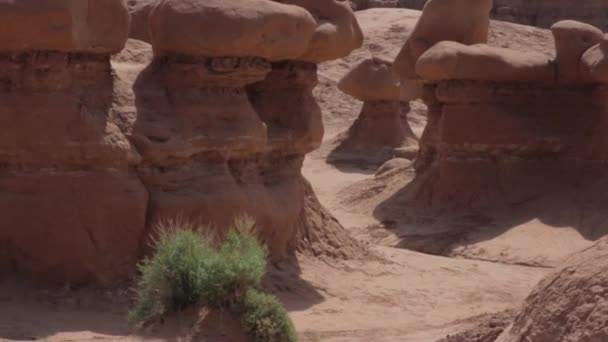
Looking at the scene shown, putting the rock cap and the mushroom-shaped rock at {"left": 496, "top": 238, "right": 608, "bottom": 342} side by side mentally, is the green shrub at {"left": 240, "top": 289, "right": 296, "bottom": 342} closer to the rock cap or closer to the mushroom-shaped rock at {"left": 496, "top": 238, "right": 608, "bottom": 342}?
the mushroom-shaped rock at {"left": 496, "top": 238, "right": 608, "bottom": 342}

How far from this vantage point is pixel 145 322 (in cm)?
729

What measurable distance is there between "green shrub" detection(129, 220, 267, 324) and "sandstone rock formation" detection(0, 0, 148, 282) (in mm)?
1198

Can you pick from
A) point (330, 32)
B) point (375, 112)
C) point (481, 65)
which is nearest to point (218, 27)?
point (330, 32)

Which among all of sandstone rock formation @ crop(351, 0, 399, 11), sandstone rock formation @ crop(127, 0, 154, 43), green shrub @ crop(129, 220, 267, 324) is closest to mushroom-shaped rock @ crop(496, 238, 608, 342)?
green shrub @ crop(129, 220, 267, 324)

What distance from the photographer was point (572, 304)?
4.91m

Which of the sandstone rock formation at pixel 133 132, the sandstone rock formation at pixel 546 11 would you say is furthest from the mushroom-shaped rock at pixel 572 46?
the sandstone rock formation at pixel 546 11

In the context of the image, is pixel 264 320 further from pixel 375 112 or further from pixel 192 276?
pixel 375 112

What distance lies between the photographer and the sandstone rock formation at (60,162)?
8367 mm

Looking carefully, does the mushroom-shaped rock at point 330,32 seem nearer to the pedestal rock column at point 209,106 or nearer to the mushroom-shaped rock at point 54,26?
the pedestal rock column at point 209,106

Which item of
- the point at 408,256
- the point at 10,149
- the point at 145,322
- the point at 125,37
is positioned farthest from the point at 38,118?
the point at 408,256

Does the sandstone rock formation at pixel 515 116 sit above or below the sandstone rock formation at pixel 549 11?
above

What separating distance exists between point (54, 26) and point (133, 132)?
111 centimetres

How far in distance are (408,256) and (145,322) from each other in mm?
5030

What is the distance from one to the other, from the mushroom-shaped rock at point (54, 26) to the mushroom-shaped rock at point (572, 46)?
7.04m
